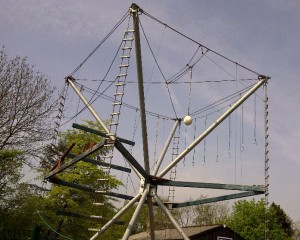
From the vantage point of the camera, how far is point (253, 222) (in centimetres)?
5059

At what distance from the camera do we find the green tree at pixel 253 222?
161ft

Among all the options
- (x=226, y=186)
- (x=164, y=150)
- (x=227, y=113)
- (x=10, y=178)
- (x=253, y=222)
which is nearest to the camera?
(x=226, y=186)

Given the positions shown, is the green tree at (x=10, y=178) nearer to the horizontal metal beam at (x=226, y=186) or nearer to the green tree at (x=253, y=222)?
the horizontal metal beam at (x=226, y=186)

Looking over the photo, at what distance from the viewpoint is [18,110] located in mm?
25594

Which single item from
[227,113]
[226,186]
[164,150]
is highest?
[227,113]

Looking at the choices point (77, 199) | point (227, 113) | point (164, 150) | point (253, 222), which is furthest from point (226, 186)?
point (253, 222)

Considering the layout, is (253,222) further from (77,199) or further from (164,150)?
(164,150)

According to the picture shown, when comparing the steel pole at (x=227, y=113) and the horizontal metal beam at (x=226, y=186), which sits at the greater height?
the steel pole at (x=227, y=113)

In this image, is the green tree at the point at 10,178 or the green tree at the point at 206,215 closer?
the green tree at the point at 10,178

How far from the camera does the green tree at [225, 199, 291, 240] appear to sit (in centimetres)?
4912

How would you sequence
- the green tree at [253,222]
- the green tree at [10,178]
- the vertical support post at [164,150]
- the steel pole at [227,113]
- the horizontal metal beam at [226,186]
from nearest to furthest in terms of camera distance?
the horizontal metal beam at [226,186] < the steel pole at [227,113] < the vertical support post at [164,150] < the green tree at [10,178] < the green tree at [253,222]

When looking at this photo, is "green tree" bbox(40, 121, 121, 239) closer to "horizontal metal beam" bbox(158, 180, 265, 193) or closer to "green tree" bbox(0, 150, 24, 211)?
"green tree" bbox(0, 150, 24, 211)

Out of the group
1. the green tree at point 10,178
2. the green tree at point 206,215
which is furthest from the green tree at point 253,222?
the green tree at point 10,178

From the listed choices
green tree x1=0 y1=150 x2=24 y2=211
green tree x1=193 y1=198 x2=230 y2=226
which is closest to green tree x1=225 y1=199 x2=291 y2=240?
green tree x1=193 y1=198 x2=230 y2=226
